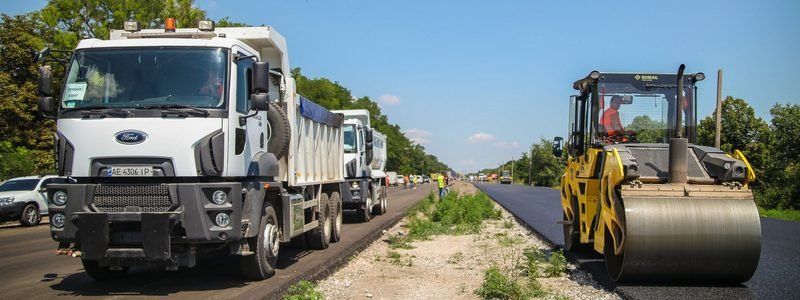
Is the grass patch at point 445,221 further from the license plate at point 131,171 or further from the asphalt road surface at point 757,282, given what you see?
the license plate at point 131,171

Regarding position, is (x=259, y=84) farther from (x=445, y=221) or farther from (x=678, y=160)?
(x=445, y=221)

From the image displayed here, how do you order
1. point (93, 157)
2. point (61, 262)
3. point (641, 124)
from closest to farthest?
point (93, 157) → point (641, 124) → point (61, 262)

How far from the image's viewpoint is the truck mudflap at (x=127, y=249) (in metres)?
A: 7.13

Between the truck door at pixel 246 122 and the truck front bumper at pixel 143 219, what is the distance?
0.68m

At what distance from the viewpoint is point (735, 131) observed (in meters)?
35.5

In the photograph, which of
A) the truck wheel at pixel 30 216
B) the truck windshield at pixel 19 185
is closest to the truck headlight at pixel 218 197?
the truck wheel at pixel 30 216

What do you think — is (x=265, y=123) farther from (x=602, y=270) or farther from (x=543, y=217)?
(x=543, y=217)

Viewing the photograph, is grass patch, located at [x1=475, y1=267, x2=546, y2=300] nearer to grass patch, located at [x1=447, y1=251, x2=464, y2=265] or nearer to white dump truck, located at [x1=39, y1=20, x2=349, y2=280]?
white dump truck, located at [x1=39, y1=20, x2=349, y2=280]

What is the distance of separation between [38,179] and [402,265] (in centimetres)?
1413

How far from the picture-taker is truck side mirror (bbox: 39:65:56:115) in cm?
752

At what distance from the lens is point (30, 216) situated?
1939cm

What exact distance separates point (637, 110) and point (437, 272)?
395 cm

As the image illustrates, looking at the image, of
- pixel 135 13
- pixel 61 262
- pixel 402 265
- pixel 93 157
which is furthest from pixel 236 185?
pixel 135 13

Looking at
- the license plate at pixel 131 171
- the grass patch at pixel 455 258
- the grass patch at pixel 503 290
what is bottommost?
the grass patch at pixel 455 258
